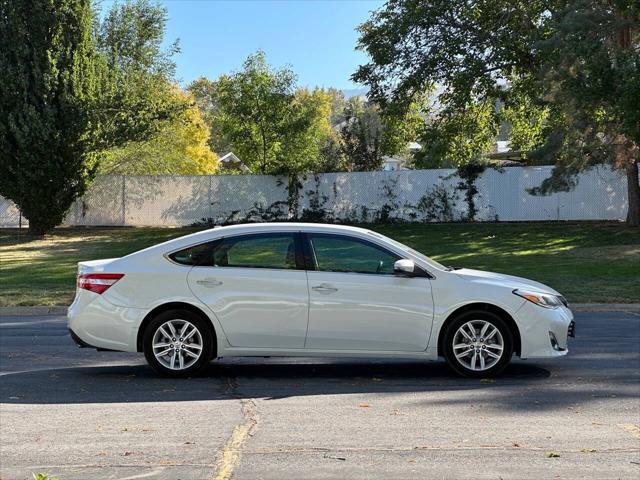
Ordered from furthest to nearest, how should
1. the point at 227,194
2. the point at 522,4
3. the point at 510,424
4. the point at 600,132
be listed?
the point at 227,194 → the point at 522,4 → the point at 600,132 → the point at 510,424

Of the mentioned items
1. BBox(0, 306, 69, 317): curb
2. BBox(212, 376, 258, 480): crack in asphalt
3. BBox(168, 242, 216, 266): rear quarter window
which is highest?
BBox(168, 242, 216, 266): rear quarter window

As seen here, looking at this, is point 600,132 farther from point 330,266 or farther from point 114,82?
point 330,266

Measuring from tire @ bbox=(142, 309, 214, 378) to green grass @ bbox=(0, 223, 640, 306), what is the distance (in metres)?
7.67

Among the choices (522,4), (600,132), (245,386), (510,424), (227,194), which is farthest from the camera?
(227,194)

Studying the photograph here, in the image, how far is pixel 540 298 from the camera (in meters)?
9.41

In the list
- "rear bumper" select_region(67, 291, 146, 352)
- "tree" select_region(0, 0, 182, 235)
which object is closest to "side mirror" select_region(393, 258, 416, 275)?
"rear bumper" select_region(67, 291, 146, 352)

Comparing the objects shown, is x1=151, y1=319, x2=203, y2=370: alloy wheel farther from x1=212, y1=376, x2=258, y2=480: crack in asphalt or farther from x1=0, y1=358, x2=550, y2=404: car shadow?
x1=212, y1=376, x2=258, y2=480: crack in asphalt

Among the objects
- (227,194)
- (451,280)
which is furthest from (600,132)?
(451,280)

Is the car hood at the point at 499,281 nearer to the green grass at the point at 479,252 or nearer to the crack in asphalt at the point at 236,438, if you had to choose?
the crack in asphalt at the point at 236,438

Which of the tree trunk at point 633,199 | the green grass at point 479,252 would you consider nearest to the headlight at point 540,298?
the green grass at point 479,252

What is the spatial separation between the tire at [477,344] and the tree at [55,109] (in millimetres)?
24669

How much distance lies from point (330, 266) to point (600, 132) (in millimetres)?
20908

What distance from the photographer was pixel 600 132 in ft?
92.9

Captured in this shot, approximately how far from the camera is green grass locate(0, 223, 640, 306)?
18.1 meters
